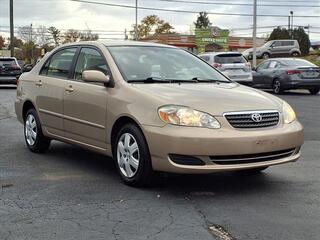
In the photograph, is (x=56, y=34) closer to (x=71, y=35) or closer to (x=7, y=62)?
(x=71, y=35)

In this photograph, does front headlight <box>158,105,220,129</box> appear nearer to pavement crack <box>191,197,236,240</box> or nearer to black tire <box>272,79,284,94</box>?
pavement crack <box>191,197,236,240</box>

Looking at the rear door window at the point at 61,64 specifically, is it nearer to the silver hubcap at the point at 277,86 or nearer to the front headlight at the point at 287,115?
the front headlight at the point at 287,115

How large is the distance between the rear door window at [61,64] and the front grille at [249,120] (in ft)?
8.75

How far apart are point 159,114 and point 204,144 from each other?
0.55m

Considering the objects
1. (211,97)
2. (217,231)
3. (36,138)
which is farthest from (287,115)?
(36,138)

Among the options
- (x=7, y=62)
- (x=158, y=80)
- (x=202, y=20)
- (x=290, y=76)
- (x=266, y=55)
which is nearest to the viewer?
(x=158, y=80)

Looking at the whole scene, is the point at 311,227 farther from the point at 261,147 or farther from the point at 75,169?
the point at 75,169

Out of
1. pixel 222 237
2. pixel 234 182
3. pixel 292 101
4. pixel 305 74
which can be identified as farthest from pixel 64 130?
pixel 305 74

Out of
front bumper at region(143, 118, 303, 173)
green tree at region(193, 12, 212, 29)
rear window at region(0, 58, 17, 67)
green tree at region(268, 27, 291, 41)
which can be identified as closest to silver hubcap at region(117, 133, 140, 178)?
front bumper at region(143, 118, 303, 173)

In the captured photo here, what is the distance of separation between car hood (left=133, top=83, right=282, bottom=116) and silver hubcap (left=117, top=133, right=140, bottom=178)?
1.75 ft

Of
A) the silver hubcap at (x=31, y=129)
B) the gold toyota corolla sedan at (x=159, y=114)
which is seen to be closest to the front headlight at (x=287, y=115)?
the gold toyota corolla sedan at (x=159, y=114)

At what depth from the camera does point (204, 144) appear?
213 inches

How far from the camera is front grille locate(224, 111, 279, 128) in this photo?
220 inches

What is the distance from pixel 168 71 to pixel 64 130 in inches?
62.1
